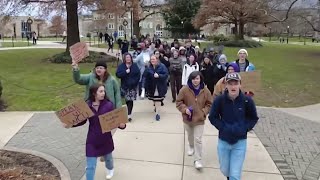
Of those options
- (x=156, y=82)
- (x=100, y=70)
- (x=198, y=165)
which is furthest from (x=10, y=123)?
(x=198, y=165)

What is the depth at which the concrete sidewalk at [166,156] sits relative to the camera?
→ 6.29 metres

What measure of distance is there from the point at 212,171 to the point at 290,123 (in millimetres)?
4237

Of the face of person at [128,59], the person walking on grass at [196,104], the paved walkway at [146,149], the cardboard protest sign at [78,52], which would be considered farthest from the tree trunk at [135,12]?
the person walking on grass at [196,104]

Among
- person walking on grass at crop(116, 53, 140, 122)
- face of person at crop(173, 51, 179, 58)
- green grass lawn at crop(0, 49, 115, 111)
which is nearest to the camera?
person walking on grass at crop(116, 53, 140, 122)

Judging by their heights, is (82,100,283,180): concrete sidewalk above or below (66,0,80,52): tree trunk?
below

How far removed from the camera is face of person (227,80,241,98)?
16.0ft

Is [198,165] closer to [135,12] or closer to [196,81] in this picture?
[196,81]

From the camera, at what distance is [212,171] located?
6.42m

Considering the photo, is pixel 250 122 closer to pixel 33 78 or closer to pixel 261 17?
pixel 33 78

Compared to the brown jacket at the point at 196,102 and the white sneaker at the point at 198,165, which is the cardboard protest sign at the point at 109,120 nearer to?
the brown jacket at the point at 196,102

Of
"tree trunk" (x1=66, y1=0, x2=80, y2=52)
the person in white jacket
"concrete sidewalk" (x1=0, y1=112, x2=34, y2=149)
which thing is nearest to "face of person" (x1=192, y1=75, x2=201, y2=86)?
"concrete sidewalk" (x1=0, y1=112, x2=34, y2=149)

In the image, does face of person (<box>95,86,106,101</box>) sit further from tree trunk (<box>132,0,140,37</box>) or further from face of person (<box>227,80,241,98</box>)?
tree trunk (<box>132,0,140,37</box>)

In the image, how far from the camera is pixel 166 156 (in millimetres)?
7156

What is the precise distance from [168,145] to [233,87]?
320 centimetres
